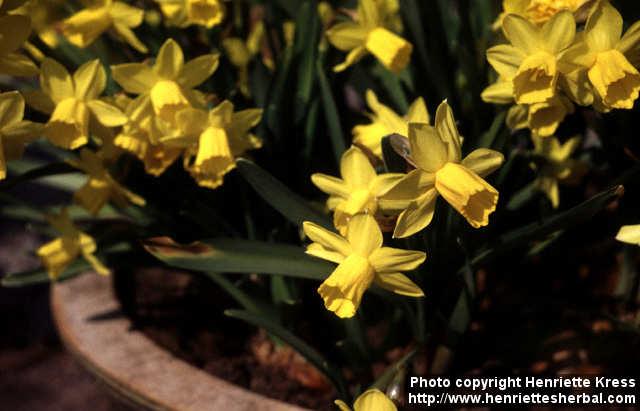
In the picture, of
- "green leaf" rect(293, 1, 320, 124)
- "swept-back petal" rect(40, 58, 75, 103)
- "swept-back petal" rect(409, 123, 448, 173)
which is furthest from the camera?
"green leaf" rect(293, 1, 320, 124)

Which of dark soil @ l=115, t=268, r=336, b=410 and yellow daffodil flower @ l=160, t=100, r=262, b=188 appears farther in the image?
dark soil @ l=115, t=268, r=336, b=410

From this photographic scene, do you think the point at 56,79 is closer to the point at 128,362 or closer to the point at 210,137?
the point at 210,137

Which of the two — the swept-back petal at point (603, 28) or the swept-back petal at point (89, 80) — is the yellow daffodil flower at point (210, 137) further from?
the swept-back petal at point (603, 28)

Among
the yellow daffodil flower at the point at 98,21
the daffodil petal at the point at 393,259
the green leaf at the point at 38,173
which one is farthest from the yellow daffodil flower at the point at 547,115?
the green leaf at the point at 38,173

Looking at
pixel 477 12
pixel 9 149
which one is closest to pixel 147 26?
pixel 9 149

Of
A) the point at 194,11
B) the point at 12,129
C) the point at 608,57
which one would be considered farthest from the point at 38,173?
the point at 608,57

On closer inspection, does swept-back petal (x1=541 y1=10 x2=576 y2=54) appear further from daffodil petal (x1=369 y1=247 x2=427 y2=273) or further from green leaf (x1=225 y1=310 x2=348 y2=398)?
green leaf (x1=225 y1=310 x2=348 y2=398)

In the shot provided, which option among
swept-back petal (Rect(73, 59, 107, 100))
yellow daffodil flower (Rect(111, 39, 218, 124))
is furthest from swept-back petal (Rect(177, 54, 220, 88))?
swept-back petal (Rect(73, 59, 107, 100))

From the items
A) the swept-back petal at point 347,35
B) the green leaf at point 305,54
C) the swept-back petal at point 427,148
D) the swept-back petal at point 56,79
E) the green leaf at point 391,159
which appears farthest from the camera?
the green leaf at point 305,54
